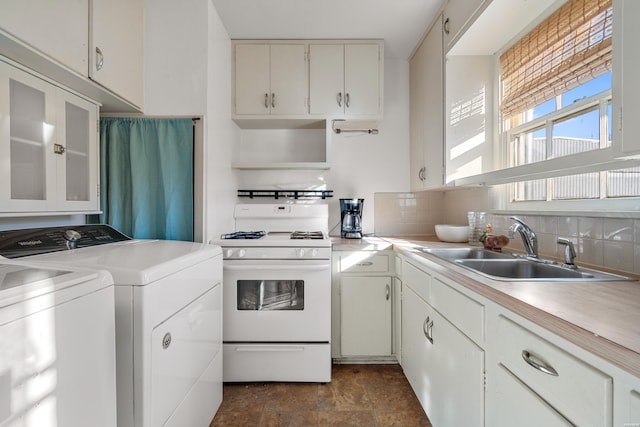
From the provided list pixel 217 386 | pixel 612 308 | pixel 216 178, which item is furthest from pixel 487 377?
pixel 216 178

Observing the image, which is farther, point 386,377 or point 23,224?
point 386,377

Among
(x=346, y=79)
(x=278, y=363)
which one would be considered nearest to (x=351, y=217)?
(x=346, y=79)

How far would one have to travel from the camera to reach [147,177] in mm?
1766

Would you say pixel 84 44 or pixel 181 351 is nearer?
pixel 181 351

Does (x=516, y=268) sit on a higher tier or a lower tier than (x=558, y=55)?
lower

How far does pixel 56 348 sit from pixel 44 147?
3.67 feet

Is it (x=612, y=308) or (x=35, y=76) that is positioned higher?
(x=35, y=76)

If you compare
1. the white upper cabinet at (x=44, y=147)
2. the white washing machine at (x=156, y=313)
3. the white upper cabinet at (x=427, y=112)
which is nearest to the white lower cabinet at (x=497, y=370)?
the white upper cabinet at (x=427, y=112)

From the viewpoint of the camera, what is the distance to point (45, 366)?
643mm

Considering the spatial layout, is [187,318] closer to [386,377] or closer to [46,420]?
[46,420]

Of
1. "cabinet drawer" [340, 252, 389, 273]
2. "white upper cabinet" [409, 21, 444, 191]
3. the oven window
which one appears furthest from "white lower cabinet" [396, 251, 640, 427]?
"white upper cabinet" [409, 21, 444, 191]

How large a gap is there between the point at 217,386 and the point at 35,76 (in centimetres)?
175

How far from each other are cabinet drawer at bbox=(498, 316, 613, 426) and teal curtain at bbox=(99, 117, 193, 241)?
1697 millimetres

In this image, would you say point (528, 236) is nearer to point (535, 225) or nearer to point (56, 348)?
point (535, 225)
